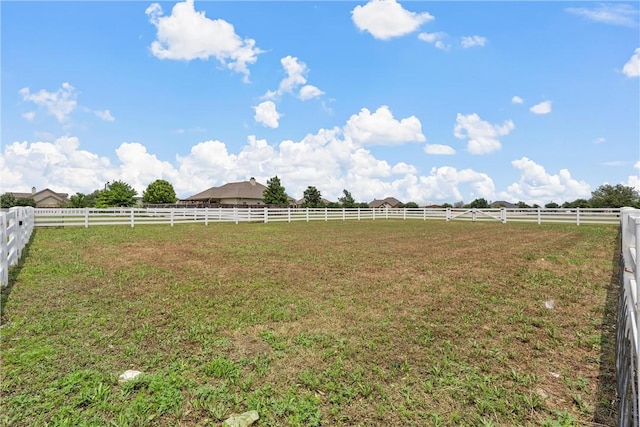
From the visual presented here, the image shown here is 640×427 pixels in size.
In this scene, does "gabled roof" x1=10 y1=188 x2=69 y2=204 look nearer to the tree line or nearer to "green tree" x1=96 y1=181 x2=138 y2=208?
the tree line

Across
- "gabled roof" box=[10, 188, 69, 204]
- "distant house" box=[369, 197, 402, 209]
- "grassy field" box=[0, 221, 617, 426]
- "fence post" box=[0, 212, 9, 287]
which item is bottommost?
"grassy field" box=[0, 221, 617, 426]

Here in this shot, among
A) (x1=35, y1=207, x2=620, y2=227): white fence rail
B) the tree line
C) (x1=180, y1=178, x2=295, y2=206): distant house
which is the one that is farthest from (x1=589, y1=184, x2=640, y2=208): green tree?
(x1=180, y1=178, x2=295, y2=206): distant house

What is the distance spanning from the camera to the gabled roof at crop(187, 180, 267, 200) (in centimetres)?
5725

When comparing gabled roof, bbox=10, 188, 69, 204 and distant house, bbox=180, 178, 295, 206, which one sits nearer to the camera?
distant house, bbox=180, 178, 295, 206

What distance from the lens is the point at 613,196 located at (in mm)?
52156

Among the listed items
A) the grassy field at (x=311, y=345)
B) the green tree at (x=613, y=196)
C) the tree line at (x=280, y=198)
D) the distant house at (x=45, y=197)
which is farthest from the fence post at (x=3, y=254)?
the distant house at (x=45, y=197)

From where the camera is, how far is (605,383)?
2930mm

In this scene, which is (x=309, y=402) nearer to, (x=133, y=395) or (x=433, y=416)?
(x=433, y=416)

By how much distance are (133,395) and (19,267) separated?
6294 millimetres

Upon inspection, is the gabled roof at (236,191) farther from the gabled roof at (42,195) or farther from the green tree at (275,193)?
the gabled roof at (42,195)

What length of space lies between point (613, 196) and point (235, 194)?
189 ft

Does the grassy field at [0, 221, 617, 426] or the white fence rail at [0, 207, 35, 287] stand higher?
the white fence rail at [0, 207, 35, 287]

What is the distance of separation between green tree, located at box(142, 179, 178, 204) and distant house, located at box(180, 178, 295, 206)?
4.15 m

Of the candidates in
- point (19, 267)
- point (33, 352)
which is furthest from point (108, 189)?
point (33, 352)
